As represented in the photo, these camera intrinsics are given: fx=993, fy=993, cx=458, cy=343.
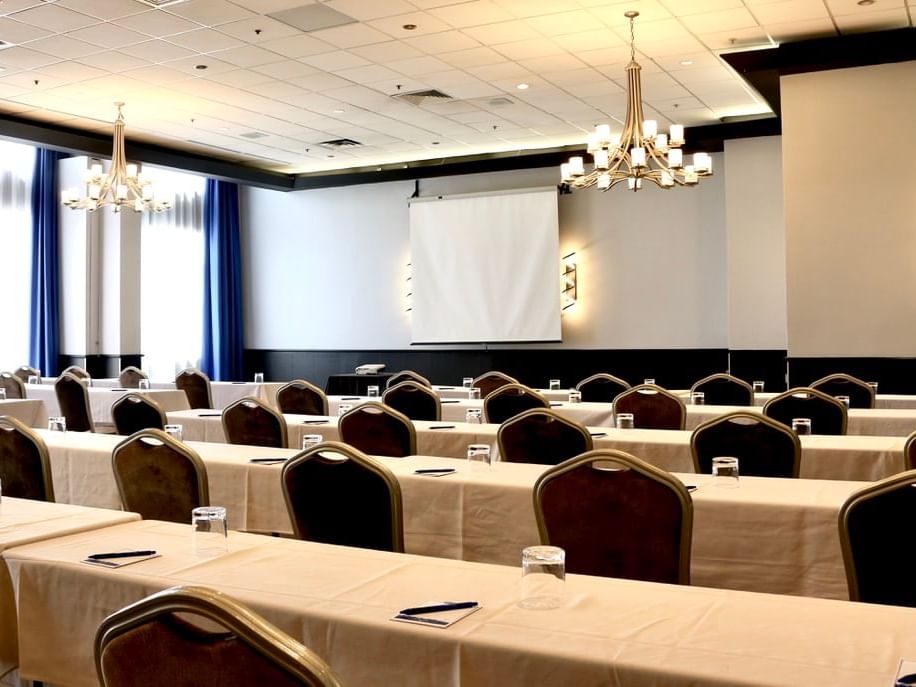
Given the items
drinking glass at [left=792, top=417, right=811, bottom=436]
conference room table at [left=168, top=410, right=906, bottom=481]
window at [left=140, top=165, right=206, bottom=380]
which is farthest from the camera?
window at [left=140, top=165, right=206, bottom=380]

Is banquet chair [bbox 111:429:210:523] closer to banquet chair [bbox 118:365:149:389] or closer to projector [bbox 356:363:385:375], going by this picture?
banquet chair [bbox 118:365:149:389]

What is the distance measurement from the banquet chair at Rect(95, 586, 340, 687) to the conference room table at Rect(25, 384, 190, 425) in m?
7.58

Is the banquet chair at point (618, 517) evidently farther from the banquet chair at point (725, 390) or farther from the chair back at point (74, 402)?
the chair back at point (74, 402)

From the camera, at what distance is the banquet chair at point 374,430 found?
Result: 5.34 meters

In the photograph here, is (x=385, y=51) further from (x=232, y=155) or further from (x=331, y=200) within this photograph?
(x=331, y=200)

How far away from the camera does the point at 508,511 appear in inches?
144

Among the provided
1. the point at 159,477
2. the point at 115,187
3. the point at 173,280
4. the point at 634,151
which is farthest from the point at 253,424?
the point at 173,280

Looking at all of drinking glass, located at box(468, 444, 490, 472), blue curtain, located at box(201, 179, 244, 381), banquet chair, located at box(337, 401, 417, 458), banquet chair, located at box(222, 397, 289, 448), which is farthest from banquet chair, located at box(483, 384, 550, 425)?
blue curtain, located at box(201, 179, 244, 381)

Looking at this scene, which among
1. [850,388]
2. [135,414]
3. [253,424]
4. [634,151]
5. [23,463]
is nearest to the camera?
[23,463]

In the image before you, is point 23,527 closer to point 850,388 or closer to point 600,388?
point 850,388

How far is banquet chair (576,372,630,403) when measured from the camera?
341 inches

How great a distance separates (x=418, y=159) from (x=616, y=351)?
4059mm

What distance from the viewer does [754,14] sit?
26.3ft

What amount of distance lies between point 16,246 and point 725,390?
9390 mm
